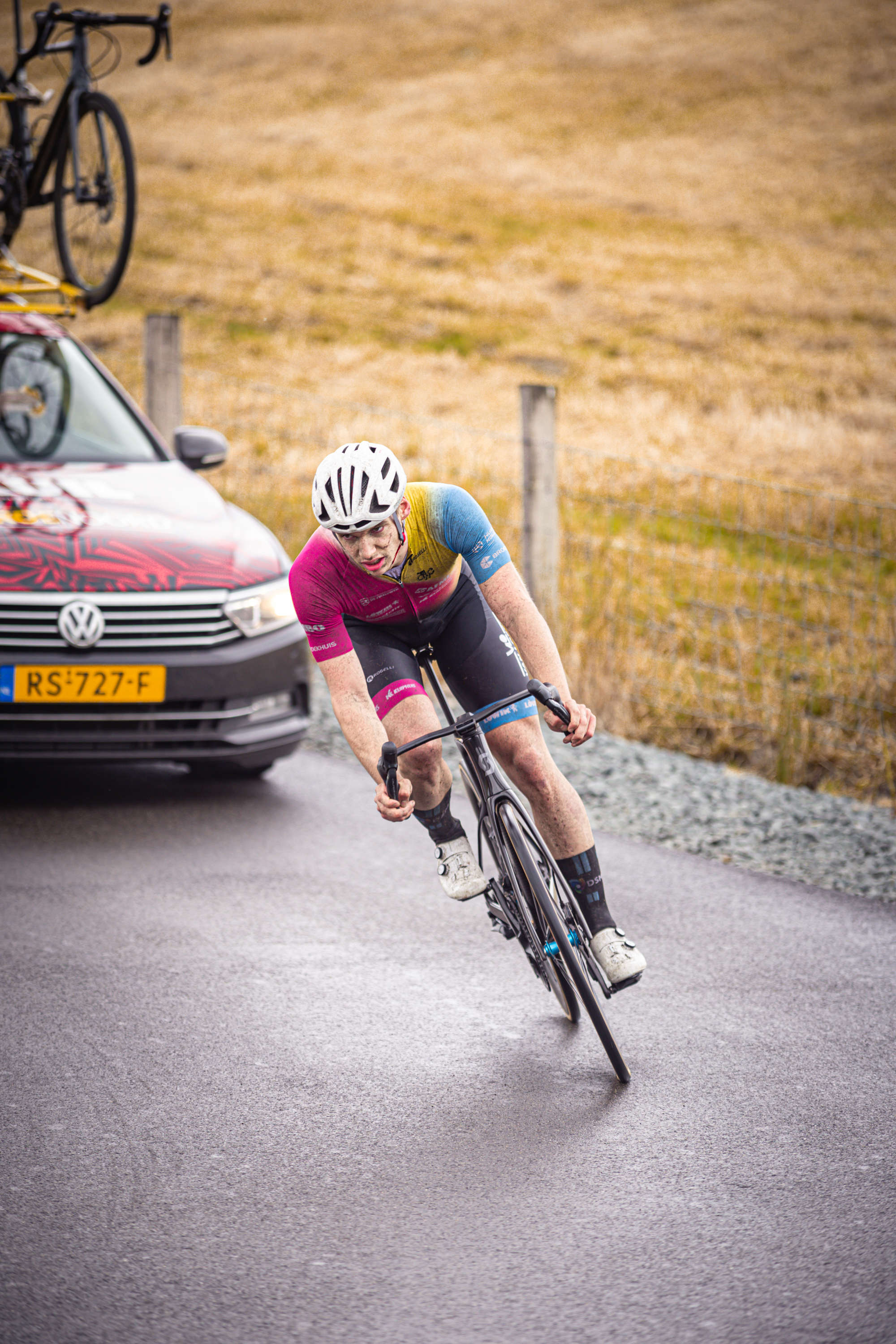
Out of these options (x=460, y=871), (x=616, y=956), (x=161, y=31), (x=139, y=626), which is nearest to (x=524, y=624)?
(x=460, y=871)

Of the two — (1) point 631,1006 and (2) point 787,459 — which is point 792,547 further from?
(1) point 631,1006

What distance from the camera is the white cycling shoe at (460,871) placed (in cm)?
471

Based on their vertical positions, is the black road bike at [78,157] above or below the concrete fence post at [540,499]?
above

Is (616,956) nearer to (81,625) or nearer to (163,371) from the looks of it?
(81,625)

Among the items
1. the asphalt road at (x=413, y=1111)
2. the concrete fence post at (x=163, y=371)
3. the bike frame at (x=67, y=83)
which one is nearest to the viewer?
the asphalt road at (x=413, y=1111)

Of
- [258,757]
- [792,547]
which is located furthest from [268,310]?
[258,757]

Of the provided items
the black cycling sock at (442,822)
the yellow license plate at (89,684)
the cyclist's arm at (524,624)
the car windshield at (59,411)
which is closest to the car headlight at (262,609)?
the yellow license plate at (89,684)

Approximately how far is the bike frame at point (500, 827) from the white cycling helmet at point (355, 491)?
64cm

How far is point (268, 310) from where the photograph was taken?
29125 mm

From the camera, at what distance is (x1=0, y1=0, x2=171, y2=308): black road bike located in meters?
8.35

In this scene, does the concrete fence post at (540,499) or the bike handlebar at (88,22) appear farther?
the concrete fence post at (540,499)

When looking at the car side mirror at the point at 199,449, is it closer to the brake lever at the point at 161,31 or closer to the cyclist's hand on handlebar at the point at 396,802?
the brake lever at the point at 161,31

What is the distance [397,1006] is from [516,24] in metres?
61.9

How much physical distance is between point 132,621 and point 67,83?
408 centimetres
